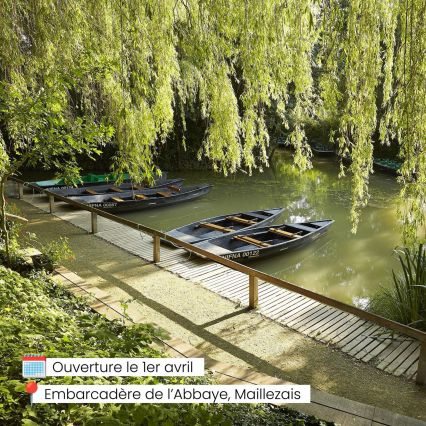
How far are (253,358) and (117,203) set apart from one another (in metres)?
7.02

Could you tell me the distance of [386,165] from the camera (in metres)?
18.5

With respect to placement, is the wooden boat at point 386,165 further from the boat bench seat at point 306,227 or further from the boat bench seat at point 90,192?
the boat bench seat at point 90,192

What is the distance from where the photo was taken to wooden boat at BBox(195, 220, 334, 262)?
672cm

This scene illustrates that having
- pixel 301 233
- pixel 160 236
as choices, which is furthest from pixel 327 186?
pixel 160 236

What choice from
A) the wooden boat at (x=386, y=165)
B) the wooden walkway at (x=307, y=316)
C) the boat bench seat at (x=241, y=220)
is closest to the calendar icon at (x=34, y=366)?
the wooden walkway at (x=307, y=316)

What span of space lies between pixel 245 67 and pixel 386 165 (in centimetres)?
1729

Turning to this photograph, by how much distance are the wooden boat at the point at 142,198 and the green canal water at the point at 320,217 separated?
214mm

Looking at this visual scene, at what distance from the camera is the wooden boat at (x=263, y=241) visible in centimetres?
672

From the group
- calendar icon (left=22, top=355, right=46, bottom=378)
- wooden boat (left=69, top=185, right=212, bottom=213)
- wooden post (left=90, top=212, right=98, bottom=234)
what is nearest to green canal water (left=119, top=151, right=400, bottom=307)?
wooden boat (left=69, top=185, right=212, bottom=213)

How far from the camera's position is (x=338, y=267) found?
743 cm

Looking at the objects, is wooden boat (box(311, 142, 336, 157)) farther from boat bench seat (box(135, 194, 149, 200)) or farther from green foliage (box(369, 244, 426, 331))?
green foliage (box(369, 244, 426, 331))

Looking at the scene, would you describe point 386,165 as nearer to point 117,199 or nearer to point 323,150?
point 323,150

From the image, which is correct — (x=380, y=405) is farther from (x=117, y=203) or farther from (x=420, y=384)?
(x=117, y=203)

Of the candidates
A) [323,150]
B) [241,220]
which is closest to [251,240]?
[241,220]
